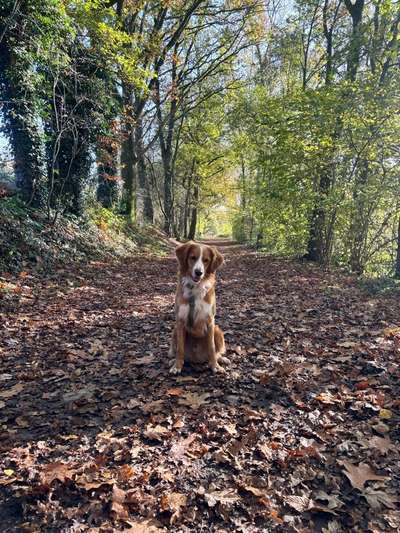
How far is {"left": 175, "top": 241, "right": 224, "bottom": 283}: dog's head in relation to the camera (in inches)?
174

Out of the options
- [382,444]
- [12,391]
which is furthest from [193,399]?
[12,391]

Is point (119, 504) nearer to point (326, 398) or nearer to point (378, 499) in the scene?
point (378, 499)

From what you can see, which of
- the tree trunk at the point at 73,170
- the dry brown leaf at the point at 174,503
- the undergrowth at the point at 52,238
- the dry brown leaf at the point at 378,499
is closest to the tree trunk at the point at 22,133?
the undergrowth at the point at 52,238

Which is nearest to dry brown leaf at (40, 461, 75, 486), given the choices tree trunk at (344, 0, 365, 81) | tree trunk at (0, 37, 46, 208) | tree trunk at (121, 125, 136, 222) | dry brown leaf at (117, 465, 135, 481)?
dry brown leaf at (117, 465, 135, 481)

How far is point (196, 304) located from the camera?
450 cm

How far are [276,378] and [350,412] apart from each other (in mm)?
975

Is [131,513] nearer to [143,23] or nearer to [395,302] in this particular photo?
[395,302]

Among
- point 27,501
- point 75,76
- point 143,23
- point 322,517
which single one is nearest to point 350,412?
point 322,517

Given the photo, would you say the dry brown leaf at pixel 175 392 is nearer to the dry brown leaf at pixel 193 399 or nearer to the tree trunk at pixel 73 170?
the dry brown leaf at pixel 193 399

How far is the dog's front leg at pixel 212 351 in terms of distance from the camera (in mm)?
4648

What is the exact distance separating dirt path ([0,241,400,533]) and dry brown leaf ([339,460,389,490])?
13 millimetres

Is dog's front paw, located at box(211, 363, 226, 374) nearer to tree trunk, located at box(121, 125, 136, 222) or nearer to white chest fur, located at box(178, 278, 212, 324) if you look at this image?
white chest fur, located at box(178, 278, 212, 324)

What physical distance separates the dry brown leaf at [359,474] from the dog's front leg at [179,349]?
2.23m

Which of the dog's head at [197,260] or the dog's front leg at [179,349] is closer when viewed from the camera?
the dog's head at [197,260]
